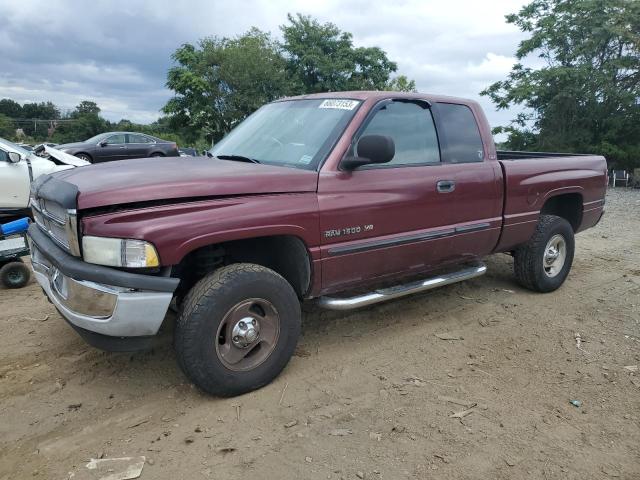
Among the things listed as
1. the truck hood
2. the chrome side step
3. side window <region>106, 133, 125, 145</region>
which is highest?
side window <region>106, 133, 125, 145</region>

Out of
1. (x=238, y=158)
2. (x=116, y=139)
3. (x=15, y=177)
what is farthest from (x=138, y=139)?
(x=238, y=158)

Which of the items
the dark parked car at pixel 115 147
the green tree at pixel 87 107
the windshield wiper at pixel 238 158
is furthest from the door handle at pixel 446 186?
the green tree at pixel 87 107

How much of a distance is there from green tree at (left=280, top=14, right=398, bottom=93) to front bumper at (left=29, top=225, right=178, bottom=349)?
3186 cm

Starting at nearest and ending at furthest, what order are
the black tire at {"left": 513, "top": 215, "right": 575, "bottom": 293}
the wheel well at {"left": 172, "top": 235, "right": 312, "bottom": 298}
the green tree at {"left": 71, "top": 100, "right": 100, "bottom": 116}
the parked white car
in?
the wheel well at {"left": 172, "top": 235, "right": 312, "bottom": 298}
the black tire at {"left": 513, "top": 215, "right": 575, "bottom": 293}
the parked white car
the green tree at {"left": 71, "top": 100, "right": 100, "bottom": 116}

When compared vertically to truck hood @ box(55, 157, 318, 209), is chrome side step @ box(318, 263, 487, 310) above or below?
below

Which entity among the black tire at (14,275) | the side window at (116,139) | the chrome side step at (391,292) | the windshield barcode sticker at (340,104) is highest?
the side window at (116,139)

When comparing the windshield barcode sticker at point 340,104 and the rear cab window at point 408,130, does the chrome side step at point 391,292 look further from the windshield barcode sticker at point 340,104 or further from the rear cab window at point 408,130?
the windshield barcode sticker at point 340,104

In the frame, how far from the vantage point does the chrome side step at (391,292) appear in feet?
11.6

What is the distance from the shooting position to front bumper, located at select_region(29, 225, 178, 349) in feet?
8.85

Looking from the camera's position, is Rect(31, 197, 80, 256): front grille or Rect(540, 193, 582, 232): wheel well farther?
Rect(540, 193, 582, 232): wheel well

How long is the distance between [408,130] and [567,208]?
259cm

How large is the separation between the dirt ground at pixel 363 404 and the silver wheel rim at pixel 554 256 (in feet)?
2.44

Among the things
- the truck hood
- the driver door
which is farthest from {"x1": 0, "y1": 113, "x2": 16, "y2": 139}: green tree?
the driver door

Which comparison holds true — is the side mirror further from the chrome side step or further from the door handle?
the chrome side step
